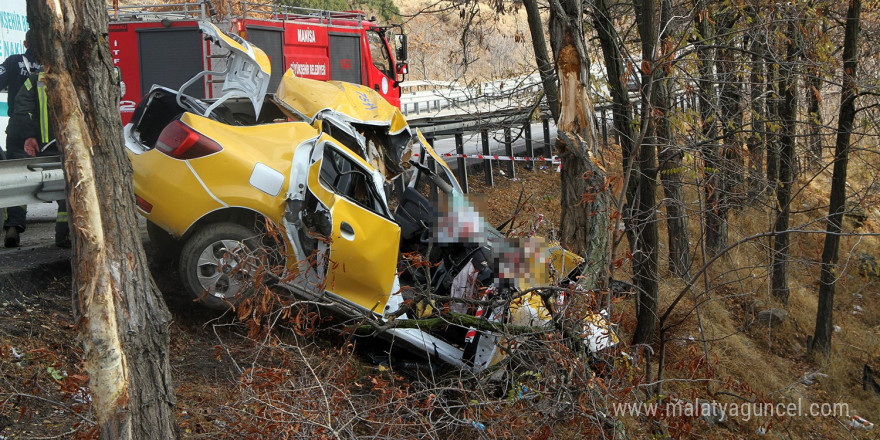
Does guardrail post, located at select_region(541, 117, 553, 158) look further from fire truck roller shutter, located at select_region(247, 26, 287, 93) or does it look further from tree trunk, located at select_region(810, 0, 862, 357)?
tree trunk, located at select_region(810, 0, 862, 357)

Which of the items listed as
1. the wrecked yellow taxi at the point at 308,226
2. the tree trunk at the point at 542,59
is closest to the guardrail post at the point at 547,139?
the tree trunk at the point at 542,59

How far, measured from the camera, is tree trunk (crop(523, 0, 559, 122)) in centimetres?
780

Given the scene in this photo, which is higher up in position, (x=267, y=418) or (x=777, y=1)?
(x=777, y=1)

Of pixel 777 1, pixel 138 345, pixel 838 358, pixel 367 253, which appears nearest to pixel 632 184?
pixel 777 1

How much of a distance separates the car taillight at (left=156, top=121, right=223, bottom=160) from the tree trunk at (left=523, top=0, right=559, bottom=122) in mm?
3413

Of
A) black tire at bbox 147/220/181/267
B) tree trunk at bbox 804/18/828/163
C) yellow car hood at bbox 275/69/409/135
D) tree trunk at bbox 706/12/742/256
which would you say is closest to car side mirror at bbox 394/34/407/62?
tree trunk at bbox 706/12/742/256

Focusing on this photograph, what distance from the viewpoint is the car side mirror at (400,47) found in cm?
1441

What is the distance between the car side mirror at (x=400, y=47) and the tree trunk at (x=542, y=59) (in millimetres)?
6190

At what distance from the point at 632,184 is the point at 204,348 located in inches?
193

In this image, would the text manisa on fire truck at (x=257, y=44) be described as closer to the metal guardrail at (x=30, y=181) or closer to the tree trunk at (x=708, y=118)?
the metal guardrail at (x=30, y=181)

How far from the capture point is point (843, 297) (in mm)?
12938

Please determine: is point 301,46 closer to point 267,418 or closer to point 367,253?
point 367,253

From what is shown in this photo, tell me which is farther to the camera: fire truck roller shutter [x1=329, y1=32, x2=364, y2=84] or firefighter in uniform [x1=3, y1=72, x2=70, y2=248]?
fire truck roller shutter [x1=329, y1=32, x2=364, y2=84]

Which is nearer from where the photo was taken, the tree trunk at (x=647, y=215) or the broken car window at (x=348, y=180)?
the broken car window at (x=348, y=180)
